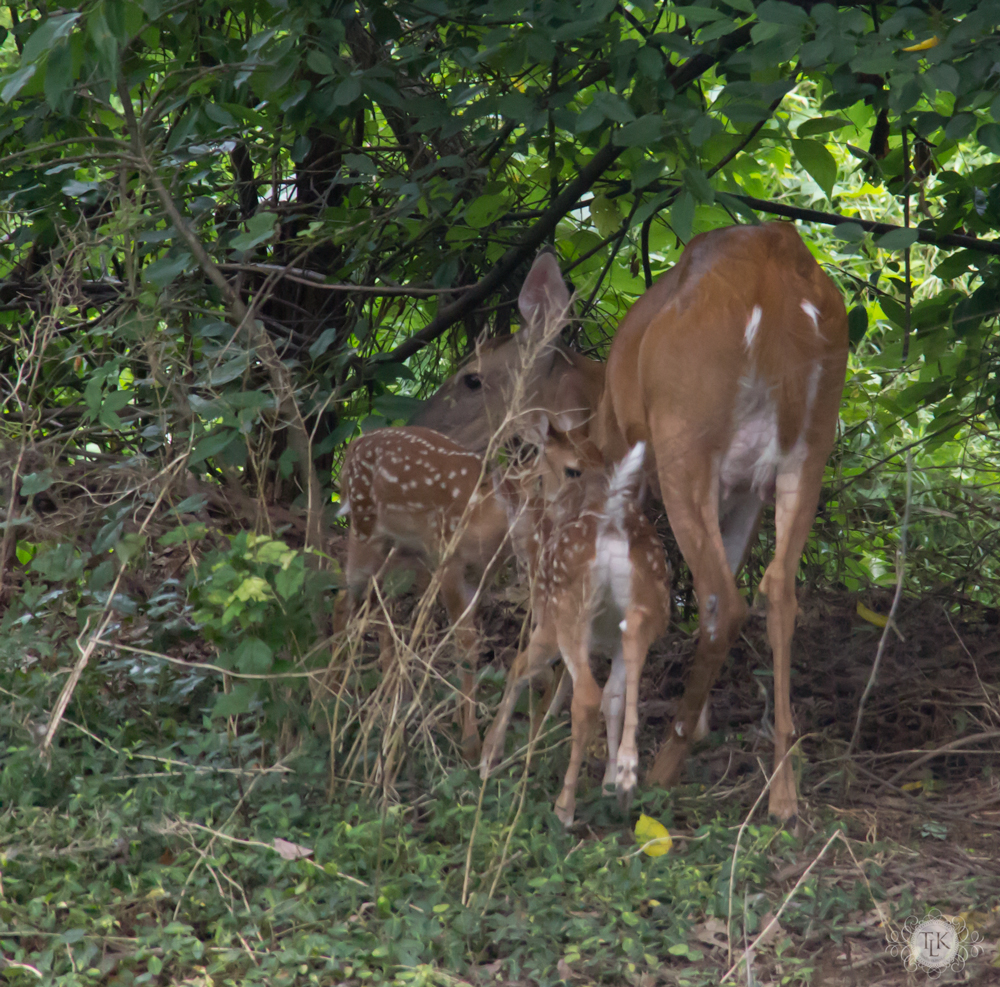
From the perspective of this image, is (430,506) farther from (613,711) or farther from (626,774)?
(626,774)

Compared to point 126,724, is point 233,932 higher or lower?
higher

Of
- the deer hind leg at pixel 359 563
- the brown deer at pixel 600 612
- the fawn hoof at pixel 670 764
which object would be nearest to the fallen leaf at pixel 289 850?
the brown deer at pixel 600 612

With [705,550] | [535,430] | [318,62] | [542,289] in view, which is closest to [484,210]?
[542,289]

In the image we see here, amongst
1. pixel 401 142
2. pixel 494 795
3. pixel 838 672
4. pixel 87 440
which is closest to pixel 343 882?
pixel 494 795

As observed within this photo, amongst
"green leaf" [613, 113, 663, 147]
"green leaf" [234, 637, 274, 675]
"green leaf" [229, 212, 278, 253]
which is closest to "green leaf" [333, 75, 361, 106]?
"green leaf" [229, 212, 278, 253]

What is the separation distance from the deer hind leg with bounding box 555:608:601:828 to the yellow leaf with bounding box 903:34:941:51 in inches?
75.6

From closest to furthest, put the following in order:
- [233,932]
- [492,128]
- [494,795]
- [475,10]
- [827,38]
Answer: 1. [233,932]
2. [827,38]
3. [494,795]
4. [475,10]
5. [492,128]

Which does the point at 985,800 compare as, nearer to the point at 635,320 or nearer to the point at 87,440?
the point at 635,320

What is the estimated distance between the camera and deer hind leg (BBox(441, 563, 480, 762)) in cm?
399

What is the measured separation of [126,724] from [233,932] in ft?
4.09

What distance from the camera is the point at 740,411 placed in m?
3.76

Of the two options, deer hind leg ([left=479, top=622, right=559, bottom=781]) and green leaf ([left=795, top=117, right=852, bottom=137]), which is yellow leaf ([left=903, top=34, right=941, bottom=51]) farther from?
deer hind leg ([left=479, top=622, right=559, bottom=781])

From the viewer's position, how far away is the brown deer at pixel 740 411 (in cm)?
374

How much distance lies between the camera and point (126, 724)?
3.97m
